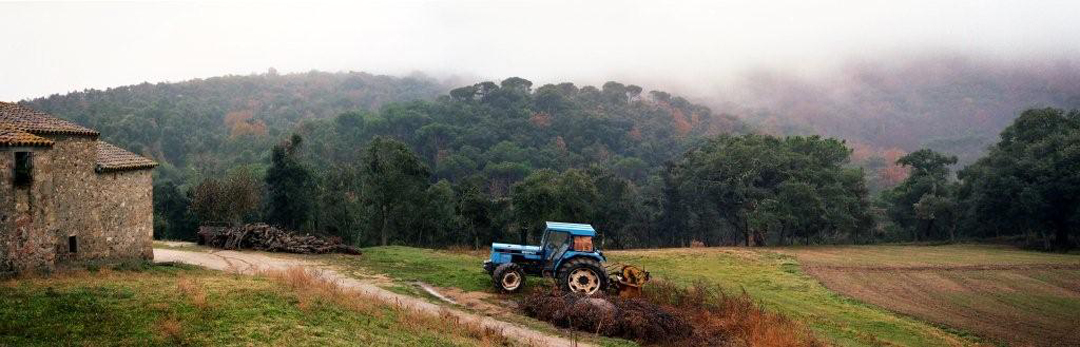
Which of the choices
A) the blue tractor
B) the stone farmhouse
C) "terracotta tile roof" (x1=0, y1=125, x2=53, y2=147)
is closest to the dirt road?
the stone farmhouse

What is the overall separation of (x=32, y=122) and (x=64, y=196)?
2.17 m

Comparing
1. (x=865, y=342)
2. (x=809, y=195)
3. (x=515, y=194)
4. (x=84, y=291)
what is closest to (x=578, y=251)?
(x=865, y=342)

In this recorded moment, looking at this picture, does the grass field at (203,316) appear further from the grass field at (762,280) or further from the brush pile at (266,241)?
the brush pile at (266,241)

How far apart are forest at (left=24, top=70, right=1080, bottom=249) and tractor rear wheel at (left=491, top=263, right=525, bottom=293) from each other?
8.18 ft

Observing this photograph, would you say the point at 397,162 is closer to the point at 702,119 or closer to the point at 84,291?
the point at 84,291

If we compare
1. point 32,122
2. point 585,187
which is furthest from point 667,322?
point 585,187

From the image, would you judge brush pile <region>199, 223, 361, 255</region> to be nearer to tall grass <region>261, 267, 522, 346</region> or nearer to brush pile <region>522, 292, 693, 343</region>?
tall grass <region>261, 267, 522, 346</region>

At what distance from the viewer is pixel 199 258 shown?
24.2 m

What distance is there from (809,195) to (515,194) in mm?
20467

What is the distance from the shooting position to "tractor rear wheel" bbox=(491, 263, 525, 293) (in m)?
19.3

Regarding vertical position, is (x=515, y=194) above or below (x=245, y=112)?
below

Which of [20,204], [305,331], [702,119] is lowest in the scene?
[305,331]

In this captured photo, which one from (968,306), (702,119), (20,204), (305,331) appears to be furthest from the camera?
(702,119)

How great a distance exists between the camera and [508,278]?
1944 cm
